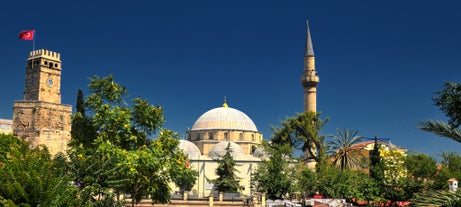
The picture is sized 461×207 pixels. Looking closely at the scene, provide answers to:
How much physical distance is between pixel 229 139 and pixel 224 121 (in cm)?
255

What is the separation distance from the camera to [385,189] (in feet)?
106

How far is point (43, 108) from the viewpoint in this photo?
49.9m

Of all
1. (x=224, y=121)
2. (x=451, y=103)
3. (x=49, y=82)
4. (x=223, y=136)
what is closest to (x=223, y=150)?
(x=223, y=136)

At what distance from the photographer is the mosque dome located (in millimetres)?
65062

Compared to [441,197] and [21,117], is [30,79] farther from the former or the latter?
[441,197]

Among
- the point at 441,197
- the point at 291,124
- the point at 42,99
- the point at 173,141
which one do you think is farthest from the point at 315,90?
the point at 441,197

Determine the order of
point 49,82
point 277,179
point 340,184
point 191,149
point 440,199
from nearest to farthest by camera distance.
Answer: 1. point 440,199
2. point 277,179
3. point 340,184
4. point 49,82
5. point 191,149

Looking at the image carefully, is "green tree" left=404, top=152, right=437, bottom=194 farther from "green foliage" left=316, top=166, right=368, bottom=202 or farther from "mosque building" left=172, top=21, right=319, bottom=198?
"mosque building" left=172, top=21, right=319, bottom=198

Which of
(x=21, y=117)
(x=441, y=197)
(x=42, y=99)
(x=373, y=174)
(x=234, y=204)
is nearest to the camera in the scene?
A: (x=441, y=197)

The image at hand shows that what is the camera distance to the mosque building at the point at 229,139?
52094 mm

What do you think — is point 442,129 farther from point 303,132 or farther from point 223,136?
point 223,136

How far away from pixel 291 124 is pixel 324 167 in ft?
23.3

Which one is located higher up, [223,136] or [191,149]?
[223,136]

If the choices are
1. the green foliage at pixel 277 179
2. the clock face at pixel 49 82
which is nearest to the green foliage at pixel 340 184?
the green foliage at pixel 277 179
